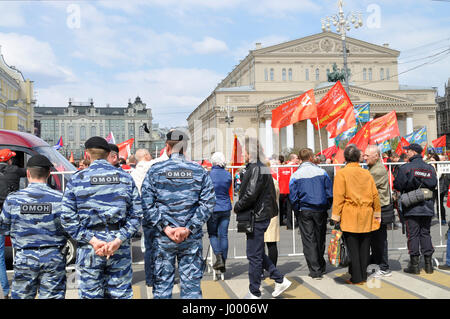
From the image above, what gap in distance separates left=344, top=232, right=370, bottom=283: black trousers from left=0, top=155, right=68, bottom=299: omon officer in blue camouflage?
381 centimetres

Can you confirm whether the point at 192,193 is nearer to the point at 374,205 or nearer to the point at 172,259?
the point at 172,259

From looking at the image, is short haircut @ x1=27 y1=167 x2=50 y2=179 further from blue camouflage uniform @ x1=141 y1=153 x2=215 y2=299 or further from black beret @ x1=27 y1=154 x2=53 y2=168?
blue camouflage uniform @ x1=141 y1=153 x2=215 y2=299

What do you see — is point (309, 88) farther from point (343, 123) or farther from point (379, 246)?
point (379, 246)

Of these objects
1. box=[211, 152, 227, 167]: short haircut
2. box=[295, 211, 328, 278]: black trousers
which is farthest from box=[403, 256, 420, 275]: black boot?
box=[211, 152, 227, 167]: short haircut

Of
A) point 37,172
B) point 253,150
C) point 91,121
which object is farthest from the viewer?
point 91,121

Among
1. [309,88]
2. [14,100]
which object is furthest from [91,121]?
[309,88]

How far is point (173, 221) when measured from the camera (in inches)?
166

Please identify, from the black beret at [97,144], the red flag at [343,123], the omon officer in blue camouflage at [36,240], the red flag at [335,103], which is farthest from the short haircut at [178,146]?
the red flag at [343,123]

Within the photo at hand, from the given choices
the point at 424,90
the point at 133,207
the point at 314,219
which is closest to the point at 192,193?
the point at 133,207

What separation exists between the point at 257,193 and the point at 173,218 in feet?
4.91

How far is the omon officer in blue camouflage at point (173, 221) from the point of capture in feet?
13.8

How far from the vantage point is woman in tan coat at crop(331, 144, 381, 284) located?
241 inches

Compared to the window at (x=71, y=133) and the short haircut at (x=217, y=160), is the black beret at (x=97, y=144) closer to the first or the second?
the short haircut at (x=217, y=160)
